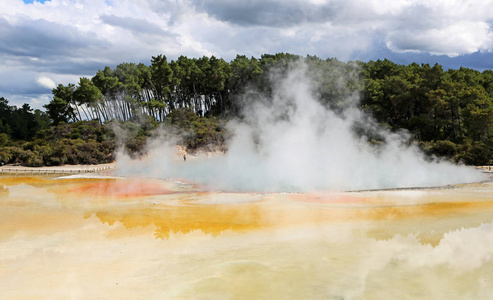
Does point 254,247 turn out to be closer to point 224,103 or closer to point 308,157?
point 308,157

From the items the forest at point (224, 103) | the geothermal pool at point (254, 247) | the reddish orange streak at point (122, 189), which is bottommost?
the geothermal pool at point (254, 247)

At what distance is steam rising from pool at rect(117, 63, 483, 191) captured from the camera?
1890 centimetres

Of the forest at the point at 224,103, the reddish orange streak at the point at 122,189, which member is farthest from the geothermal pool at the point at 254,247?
the forest at the point at 224,103

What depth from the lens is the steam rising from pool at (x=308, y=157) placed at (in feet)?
62.0

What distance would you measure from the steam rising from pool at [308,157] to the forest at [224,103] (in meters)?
1.42

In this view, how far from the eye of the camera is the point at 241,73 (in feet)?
149

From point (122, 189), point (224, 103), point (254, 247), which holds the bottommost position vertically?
point (254, 247)

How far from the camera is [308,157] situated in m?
23.4

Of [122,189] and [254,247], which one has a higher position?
[122,189]

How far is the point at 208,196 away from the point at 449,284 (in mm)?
10807

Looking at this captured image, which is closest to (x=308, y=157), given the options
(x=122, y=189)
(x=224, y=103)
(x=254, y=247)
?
(x=122, y=189)

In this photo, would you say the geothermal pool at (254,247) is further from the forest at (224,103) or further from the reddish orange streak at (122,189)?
the forest at (224,103)

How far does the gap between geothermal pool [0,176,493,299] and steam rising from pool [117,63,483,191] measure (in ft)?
12.1

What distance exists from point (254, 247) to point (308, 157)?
49.8 feet
